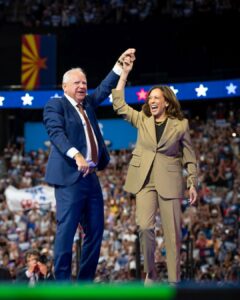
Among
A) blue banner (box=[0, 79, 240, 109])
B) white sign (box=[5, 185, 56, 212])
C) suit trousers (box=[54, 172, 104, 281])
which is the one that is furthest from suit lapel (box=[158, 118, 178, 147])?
white sign (box=[5, 185, 56, 212])

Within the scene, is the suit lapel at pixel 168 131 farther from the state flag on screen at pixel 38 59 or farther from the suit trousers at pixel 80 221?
the state flag on screen at pixel 38 59

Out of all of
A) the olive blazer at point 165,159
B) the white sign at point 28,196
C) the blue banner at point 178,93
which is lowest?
the olive blazer at point 165,159

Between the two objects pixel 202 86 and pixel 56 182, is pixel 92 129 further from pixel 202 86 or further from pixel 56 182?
pixel 202 86

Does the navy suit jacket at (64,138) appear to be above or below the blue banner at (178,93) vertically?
below

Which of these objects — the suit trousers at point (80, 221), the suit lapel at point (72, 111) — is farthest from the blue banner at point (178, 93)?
the suit trousers at point (80, 221)

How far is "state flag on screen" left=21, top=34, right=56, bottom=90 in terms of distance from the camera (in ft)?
74.5

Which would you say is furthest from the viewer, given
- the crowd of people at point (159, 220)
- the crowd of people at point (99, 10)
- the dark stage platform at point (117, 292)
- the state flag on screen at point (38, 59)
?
the state flag on screen at point (38, 59)

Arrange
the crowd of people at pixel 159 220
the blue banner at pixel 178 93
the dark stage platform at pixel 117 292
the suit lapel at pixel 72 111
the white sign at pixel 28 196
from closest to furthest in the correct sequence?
the dark stage platform at pixel 117 292, the suit lapel at pixel 72 111, the blue banner at pixel 178 93, the crowd of people at pixel 159 220, the white sign at pixel 28 196

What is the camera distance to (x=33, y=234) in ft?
52.6

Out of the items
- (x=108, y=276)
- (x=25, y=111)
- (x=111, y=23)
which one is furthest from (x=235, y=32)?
(x=108, y=276)

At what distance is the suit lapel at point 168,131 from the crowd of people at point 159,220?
4946 mm

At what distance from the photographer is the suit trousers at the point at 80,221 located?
5.60m

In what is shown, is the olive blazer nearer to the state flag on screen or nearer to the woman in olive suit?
the woman in olive suit

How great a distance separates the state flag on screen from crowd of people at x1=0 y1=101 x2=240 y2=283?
245 cm
